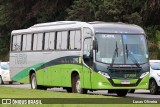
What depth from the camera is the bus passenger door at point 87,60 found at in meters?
24.9

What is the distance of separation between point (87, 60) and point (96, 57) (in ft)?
1.95

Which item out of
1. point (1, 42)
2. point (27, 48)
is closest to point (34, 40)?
point (27, 48)

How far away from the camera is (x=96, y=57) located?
2469 centimetres

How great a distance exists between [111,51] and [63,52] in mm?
3233

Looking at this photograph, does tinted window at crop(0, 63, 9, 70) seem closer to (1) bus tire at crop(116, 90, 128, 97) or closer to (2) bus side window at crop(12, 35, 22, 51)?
(2) bus side window at crop(12, 35, 22, 51)

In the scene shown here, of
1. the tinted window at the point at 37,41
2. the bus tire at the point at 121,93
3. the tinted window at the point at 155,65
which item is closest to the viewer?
the bus tire at the point at 121,93

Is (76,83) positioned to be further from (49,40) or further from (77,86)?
(49,40)

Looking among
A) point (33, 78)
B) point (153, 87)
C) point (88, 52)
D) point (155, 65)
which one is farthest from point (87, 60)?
point (33, 78)

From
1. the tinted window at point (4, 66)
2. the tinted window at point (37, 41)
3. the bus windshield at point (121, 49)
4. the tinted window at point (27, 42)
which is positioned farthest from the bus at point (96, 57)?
the tinted window at point (4, 66)

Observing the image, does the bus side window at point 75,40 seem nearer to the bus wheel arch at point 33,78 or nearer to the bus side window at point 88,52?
the bus side window at point 88,52

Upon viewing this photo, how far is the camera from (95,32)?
2503 cm

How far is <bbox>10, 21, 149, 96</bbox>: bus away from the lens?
24.6 m

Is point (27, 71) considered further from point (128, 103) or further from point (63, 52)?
point (128, 103)

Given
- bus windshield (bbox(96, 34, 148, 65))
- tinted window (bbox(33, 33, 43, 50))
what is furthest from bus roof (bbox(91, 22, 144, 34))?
Answer: tinted window (bbox(33, 33, 43, 50))
